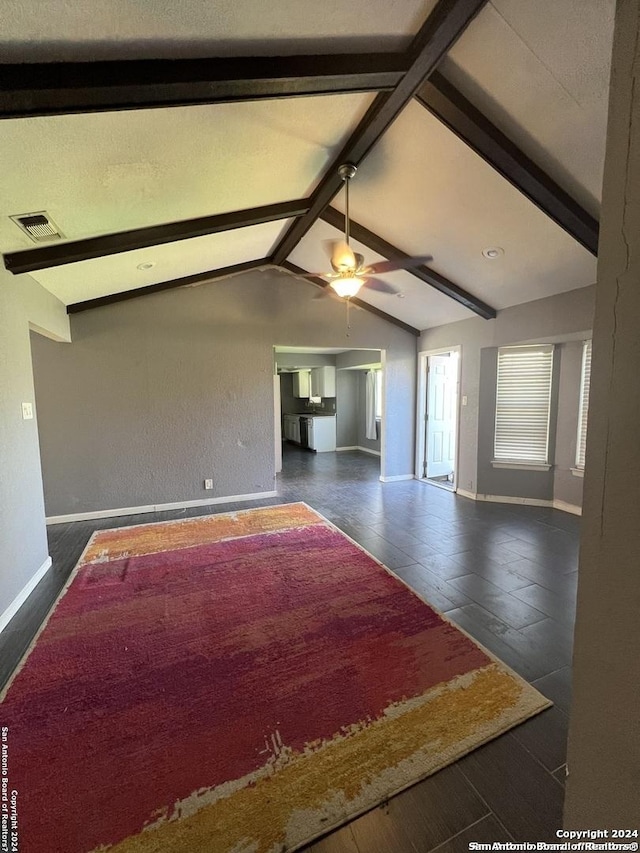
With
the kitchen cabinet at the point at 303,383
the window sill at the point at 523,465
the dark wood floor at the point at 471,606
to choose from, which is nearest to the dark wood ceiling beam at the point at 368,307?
the window sill at the point at 523,465

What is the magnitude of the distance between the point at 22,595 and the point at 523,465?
5412 mm

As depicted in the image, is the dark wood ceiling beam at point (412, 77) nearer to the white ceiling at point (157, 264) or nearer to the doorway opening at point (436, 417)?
the white ceiling at point (157, 264)

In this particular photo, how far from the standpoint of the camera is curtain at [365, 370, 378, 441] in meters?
8.29

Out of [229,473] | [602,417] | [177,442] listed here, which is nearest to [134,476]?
[177,442]

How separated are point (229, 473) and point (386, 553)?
2522 mm

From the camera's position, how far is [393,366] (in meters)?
5.96

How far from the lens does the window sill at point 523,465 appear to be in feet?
15.5

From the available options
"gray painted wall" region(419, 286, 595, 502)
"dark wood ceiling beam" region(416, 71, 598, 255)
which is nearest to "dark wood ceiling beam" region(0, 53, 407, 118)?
"dark wood ceiling beam" region(416, 71, 598, 255)

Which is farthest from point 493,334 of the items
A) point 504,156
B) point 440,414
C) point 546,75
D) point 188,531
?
point 188,531

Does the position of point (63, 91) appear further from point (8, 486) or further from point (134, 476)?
point (134, 476)

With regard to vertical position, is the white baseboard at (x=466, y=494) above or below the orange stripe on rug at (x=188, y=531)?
above

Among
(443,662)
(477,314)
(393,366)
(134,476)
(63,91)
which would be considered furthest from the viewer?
(393,366)

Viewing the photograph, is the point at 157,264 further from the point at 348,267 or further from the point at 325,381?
the point at 325,381

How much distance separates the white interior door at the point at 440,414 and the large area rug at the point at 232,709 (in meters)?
3.69
